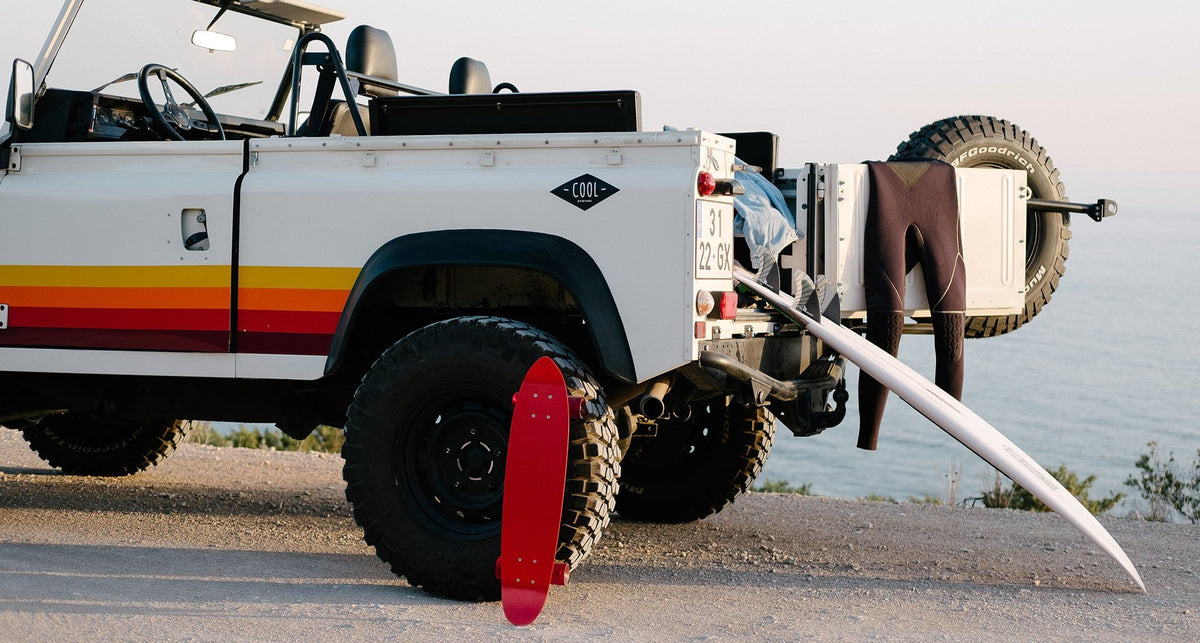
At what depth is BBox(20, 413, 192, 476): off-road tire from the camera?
769cm

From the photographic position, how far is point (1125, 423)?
29.1 meters

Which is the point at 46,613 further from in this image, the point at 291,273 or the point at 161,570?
the point at 291,273

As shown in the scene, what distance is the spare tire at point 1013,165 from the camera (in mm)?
5988

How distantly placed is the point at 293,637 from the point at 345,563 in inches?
51.3

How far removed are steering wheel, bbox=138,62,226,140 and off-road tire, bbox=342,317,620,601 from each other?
1995mm

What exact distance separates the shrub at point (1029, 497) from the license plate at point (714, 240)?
3920 millimetres

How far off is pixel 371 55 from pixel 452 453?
2385 millimetres

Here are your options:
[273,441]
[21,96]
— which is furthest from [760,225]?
[273,441]

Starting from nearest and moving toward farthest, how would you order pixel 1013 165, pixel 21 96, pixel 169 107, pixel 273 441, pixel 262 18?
pixel 21 96 < pixel 1013 165 < pixel 169 107 < pixel 262 18 < pixel 273 441

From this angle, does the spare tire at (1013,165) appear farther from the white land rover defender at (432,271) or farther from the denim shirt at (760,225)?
the denim shirt at (760,225)

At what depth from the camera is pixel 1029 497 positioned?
9453 mm

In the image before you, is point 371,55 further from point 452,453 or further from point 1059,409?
point 1059,409

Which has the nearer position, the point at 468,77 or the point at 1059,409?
the point at 468,77

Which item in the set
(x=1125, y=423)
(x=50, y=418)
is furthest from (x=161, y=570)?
(x=1125, y=423)
